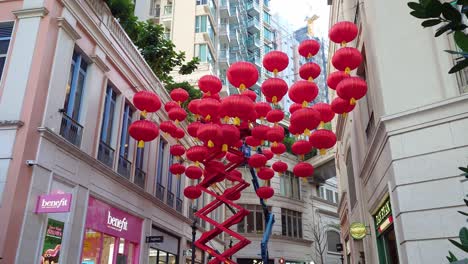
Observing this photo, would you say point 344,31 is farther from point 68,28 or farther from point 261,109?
point 68,28

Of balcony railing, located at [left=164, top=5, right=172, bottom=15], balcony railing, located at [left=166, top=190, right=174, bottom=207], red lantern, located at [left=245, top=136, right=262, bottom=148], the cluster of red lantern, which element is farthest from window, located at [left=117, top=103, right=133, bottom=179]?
balcony railing, located at [left=164, top=5, right=172, bottom=15]

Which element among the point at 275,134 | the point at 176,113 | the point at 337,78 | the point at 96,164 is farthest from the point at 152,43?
the point at 337,78

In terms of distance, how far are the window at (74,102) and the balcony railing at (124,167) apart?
2.93 metres

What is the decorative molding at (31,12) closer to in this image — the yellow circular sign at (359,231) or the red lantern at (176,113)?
the red lantern at (176,113)

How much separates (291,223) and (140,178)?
22.9 meters

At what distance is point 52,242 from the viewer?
35.1 feet

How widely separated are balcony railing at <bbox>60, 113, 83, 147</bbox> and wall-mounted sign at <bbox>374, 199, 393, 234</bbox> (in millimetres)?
8492

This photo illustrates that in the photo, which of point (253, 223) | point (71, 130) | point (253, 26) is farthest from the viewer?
point (253, 26)

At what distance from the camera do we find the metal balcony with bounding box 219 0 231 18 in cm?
4047

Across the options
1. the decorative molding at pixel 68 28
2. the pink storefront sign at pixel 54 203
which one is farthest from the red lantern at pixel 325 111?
Result: the decorative molding at pixel 68 28

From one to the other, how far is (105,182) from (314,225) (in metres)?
28.9

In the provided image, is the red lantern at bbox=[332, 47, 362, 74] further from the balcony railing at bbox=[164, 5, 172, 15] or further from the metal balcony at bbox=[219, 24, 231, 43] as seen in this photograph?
the metal balcony at bbox=[219, 24, 231, 43]

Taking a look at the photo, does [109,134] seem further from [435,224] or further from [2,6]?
[435,224]

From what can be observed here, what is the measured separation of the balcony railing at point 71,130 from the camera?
1160 centimetres
